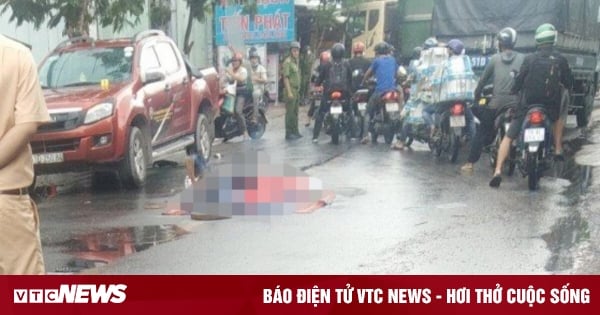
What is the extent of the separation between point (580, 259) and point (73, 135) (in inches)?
221

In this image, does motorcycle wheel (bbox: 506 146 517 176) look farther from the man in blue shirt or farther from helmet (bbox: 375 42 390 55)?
helmet (bbox: 375 42 390 55)

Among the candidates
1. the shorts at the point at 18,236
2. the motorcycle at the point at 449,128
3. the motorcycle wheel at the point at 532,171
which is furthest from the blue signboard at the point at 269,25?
the shorts at the point at 18,236

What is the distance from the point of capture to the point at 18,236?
152 inches

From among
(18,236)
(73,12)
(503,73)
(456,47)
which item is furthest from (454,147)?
(18,236)

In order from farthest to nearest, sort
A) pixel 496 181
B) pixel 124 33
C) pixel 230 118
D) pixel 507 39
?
pixel 124 33, pixel 230 118, pixel 507 39, pixel 496 181

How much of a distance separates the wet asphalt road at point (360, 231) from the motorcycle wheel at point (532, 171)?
0.43 ft

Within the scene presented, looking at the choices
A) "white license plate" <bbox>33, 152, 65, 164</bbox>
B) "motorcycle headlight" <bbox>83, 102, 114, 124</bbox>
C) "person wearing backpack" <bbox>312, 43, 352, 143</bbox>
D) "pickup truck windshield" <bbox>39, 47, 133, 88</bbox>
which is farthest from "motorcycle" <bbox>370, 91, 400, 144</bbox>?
"white license plate" <bbox>33, 152, 65, 164</bbox>

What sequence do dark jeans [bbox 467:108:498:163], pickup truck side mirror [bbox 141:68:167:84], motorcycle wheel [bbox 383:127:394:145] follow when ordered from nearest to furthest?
dark jeans [bbox 467:108:498:163] → pickup truck side mirror [bbox 141:68:167:84] → motorcycle wheel [bbox 383:127:394:145]

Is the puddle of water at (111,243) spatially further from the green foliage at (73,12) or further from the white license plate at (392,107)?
the white license plate at (392,107)

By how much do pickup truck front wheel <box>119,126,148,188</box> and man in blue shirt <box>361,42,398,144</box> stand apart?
4.57 meters

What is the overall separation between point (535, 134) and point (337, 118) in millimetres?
5626

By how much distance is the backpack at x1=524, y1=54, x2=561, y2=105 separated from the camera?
9133 mm

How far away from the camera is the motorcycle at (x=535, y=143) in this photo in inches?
359

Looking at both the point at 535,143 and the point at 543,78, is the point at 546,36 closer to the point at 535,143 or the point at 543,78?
the point at 543,78
